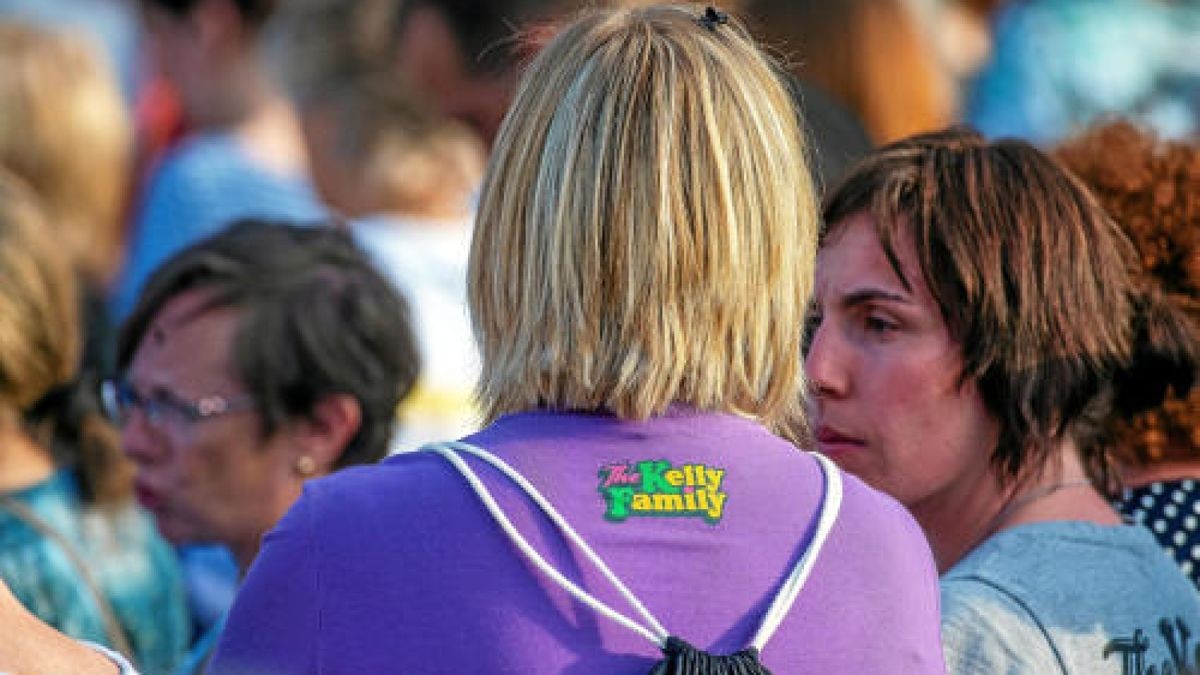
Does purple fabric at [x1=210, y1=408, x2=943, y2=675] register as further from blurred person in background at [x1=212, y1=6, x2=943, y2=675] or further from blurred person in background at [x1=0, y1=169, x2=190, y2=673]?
blurred person in background at [x1=0, y1=169, x2=190, y2=673]

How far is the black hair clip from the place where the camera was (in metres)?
2.58

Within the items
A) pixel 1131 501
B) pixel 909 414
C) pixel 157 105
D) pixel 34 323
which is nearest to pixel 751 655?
pixel 909 414

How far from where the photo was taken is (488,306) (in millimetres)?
2498

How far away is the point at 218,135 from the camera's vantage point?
6.33 metres

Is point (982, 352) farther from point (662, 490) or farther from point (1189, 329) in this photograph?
point (662, 490)

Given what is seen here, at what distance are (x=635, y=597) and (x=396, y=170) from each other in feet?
11.7

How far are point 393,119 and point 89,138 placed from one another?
832 millimetres

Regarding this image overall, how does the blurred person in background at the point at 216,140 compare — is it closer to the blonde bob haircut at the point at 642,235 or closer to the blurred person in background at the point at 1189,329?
the blurred person in background at the point at 1189,329

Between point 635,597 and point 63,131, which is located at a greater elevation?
point 635,597

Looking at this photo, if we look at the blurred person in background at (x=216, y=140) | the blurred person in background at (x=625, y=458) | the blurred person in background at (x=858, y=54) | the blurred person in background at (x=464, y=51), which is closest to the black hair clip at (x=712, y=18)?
the blurred person in background at (x=625, y=458)

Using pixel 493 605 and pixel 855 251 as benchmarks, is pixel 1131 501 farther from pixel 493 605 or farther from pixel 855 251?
pixel 493 605

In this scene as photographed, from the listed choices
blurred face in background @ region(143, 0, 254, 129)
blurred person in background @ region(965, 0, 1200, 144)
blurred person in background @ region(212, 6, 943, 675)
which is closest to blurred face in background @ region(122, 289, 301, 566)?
blurred person in background @ region(212, 6, 943, 675)

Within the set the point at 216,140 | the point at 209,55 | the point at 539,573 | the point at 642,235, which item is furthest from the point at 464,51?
the point at 539,573

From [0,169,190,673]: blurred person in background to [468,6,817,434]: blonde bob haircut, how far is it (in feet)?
6.67
